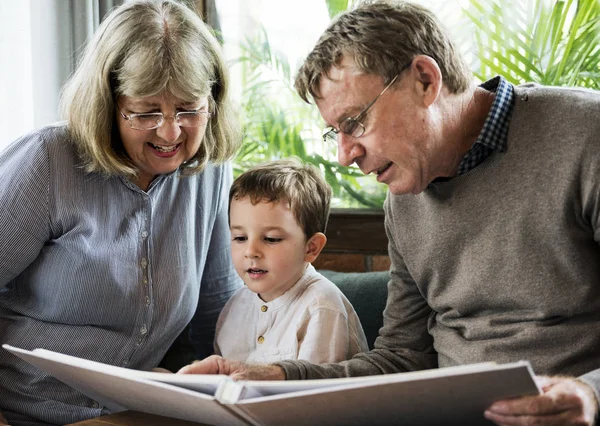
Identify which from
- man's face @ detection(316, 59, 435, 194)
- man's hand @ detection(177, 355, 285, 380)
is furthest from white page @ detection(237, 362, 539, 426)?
man's face @ detection(316, 59, 435, 194)

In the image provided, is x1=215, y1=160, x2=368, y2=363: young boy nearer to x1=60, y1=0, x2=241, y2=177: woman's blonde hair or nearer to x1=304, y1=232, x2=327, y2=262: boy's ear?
x1=304, y1=232, x2=327, y2=262: boy's ear

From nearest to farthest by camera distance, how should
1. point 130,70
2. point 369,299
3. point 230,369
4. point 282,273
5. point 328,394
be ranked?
point 328,394, point 230,369, point 130,70, point 282,273, point 369,299

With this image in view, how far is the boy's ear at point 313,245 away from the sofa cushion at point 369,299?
21 cm

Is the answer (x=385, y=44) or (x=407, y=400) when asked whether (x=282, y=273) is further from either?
(x=407, y=400)

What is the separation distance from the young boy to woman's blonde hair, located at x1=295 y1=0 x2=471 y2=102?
0.40 m

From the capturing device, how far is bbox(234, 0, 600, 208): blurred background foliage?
236 cm

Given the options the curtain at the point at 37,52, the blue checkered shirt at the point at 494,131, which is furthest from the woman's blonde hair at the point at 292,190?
the curtain at the point at 37,52

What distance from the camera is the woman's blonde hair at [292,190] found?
1.94 meters

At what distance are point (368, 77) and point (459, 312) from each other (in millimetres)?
515

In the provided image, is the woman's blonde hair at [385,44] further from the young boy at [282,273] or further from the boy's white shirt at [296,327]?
the boy's white shirt at [296,327]

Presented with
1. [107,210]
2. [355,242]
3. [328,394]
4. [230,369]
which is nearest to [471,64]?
[355,242]

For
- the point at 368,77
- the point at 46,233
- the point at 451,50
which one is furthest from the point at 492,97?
the point at 46,233

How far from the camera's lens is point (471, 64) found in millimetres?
2518

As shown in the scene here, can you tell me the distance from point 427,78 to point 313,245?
606 mm
